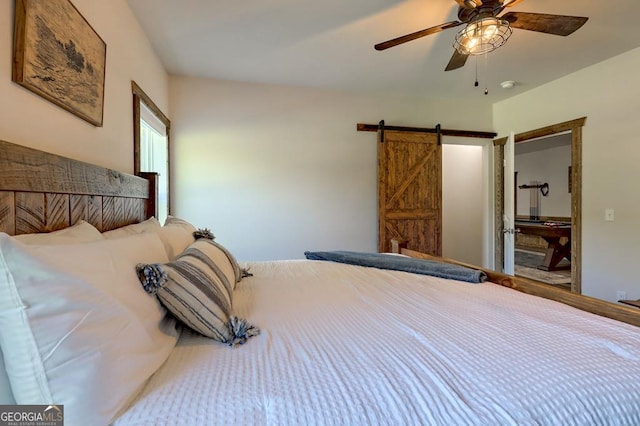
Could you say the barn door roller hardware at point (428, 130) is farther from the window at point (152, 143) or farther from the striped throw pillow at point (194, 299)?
the striped throw pillow at point (194, 299)

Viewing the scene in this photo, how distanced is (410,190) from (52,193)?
3.52 m

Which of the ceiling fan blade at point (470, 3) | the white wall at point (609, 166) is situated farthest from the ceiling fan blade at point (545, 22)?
the white wall at point (609, 166)

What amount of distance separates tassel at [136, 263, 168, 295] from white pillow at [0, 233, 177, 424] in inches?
6.1

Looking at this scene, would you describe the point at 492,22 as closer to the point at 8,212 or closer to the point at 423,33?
the point at 423,33

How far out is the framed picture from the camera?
1.05 metres

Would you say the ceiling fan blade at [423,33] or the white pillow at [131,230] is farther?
the ceiling fan blade at [423,33]

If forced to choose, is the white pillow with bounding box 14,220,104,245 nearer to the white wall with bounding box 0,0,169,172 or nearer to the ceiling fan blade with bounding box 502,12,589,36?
the white wall with bounding box 0,0,169,172

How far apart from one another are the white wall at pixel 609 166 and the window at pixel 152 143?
4140mm

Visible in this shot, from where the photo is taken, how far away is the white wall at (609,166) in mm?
2783

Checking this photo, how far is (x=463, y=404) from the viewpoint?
703 millimetres

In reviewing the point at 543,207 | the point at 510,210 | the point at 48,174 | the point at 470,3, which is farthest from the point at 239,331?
the point at 543,207

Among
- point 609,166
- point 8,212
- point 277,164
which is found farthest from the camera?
point 277,164

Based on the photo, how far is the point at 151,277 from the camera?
37.2 inches

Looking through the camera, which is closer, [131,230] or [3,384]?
[3,384]
